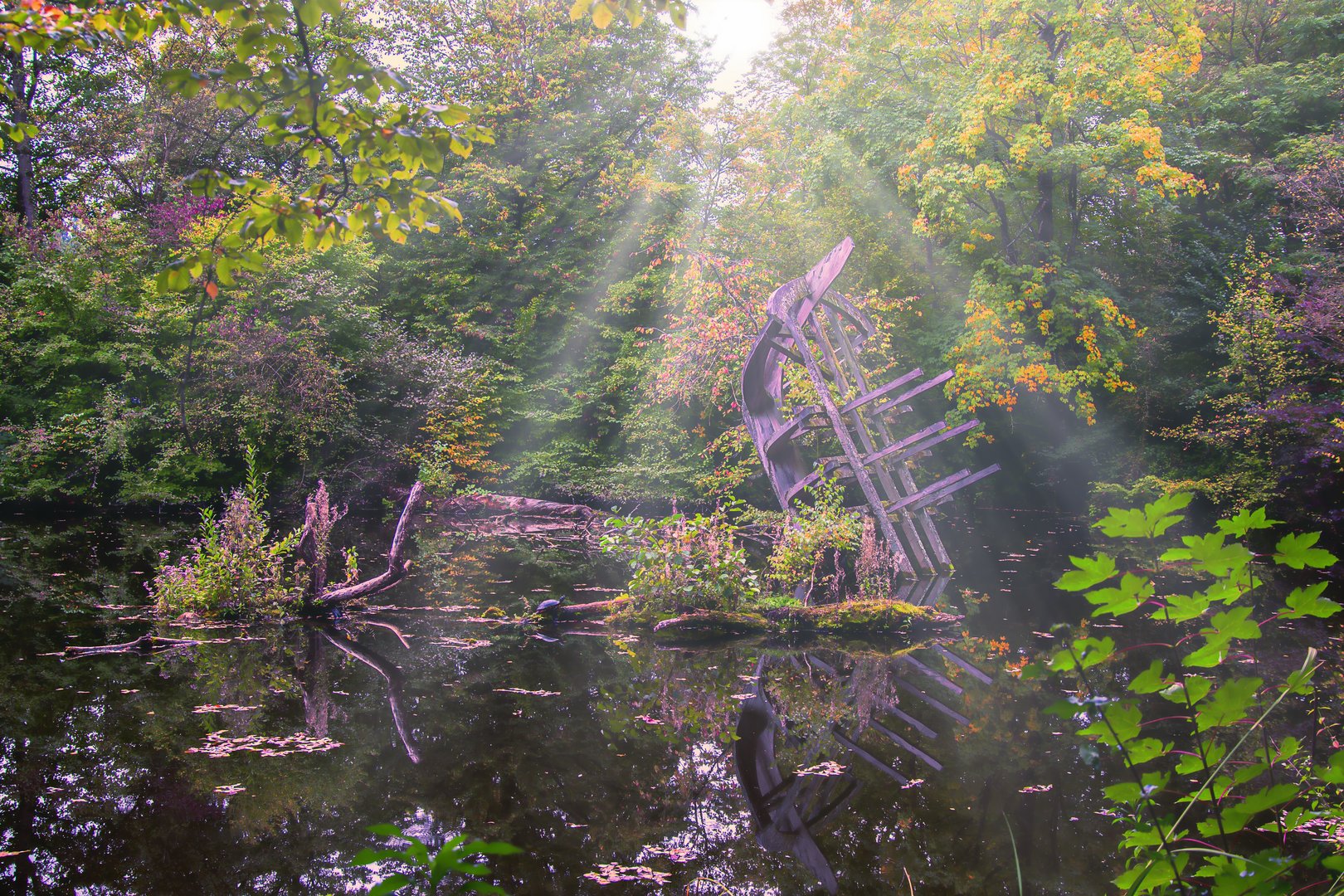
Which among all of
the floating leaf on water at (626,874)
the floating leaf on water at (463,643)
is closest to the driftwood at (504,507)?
the floating leaf on water at (463,643)

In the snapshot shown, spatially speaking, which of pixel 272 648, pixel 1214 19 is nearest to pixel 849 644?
pixel 272 648

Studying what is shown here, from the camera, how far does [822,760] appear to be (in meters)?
4.00

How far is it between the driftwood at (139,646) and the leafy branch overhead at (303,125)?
170 inches

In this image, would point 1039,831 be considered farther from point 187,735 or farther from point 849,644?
point 187,735

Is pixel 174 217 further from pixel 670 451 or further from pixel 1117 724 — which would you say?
pixel 1117 724

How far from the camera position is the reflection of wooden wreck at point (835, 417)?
8.80 meters

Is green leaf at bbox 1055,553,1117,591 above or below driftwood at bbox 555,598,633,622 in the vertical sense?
above

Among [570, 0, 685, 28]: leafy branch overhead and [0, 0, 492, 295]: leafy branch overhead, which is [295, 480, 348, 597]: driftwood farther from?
[570, 0, 685, 28]: leafy branch overhead

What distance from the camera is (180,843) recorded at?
2.83 m

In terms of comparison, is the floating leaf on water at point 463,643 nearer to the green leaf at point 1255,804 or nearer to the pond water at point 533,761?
the pond water at point 533,761

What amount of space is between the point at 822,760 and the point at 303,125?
12.8 feet

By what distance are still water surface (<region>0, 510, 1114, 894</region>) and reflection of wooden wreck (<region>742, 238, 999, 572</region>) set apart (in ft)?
8.94

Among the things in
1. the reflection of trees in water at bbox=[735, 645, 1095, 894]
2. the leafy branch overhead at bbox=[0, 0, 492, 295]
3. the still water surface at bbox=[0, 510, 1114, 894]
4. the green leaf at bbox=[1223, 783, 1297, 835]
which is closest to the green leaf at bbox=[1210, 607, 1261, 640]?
the green leaf at bbox=[1223, 783, 1297, 835]

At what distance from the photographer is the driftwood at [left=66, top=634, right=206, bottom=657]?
17.1 feet
